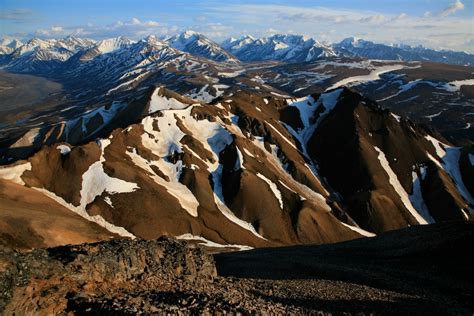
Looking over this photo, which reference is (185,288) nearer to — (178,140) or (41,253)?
(41,253)

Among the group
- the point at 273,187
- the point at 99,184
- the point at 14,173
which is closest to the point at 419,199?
the point at 273,187

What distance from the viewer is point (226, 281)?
36.5 metres

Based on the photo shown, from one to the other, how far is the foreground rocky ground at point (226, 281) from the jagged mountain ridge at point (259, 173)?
5468cm

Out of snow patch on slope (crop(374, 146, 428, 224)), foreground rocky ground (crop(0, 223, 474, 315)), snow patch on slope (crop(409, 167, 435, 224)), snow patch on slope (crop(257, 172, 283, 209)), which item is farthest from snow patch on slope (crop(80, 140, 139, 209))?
snow patch on slope (crop(409, 167, 435, 224))

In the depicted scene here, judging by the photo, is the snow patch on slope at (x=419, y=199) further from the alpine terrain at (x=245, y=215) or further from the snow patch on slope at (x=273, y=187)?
the snow patch on slope at (x=273, y=187)

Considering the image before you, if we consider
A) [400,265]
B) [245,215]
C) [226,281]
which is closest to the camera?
[226,281]

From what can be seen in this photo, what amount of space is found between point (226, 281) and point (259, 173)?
96.8 meters

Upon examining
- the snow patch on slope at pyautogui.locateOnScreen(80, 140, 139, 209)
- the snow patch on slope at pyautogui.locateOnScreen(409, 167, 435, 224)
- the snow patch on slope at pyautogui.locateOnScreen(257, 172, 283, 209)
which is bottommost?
the snow patch on slope at pyautogui.locateOnScreen(409, 167, 435, 224)

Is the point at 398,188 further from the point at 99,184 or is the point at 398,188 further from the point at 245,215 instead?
the point at 99,184

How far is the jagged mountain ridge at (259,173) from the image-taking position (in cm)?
10275

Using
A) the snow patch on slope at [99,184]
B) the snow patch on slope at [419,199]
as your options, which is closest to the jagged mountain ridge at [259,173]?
the snow patch on slope at [99,184]

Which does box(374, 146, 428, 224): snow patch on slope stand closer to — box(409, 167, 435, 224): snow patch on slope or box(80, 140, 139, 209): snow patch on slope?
box(409, 167, 435, 224): snow patch on slope

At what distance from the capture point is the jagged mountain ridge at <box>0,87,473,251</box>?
103 m

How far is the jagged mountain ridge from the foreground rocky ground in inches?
2153
